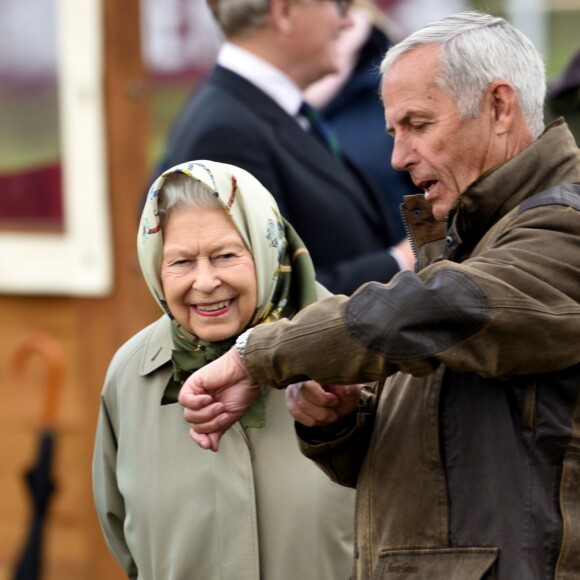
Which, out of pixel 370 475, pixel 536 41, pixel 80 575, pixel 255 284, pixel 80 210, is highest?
pixel 536 41

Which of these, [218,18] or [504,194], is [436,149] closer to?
[504,194]

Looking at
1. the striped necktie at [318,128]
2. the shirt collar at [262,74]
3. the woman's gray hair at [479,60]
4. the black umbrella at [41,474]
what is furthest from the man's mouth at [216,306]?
the black umbrella at [41,474]

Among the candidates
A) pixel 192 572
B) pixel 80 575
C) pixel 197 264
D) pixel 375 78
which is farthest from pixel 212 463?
pixel 80 575

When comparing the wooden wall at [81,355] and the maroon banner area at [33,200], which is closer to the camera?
the wooden wall at [81,355]

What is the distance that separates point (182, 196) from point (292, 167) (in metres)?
1.13

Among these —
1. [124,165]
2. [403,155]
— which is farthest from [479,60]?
[124,165]

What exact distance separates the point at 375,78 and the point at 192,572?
2.55 metres

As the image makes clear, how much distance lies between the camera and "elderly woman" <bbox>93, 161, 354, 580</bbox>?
2.89 metres

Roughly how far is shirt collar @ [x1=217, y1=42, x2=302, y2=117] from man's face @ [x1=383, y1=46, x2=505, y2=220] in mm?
1688

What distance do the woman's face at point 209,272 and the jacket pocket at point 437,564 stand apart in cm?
70

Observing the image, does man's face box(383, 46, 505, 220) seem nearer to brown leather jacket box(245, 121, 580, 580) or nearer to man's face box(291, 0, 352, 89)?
brown leather jacket box(245, 121, 580, 580)

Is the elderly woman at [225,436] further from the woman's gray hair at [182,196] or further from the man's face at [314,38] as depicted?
the man's face at [314,38]

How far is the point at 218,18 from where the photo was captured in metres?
4.24

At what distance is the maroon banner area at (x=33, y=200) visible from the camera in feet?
19.1
